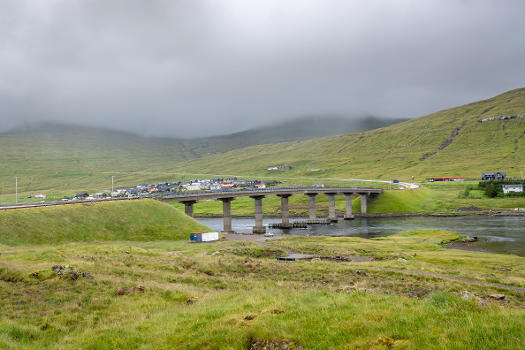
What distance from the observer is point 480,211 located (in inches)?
5723

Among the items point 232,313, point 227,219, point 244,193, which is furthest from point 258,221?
point 232,313

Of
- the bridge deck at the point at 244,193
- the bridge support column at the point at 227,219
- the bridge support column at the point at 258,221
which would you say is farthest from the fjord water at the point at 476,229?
the bridge deck at the point at 244,193

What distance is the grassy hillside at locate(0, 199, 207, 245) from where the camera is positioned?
65438mm

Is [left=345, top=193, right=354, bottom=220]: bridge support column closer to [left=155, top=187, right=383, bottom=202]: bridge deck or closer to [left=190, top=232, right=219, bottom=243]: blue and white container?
[left=155, top=187, right=383, bottom=202]: bridge deck

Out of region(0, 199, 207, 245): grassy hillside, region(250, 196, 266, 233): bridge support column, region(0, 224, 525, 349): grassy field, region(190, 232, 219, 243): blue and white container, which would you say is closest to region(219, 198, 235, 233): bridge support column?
region(250, 196, 266, 233): bridge support column

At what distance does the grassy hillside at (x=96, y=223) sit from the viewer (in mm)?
65438

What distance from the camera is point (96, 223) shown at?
252 ft

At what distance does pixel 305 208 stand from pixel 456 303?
181 meters

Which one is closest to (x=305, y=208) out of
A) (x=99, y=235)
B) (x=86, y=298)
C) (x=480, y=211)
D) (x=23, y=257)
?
(x=480, y=211)

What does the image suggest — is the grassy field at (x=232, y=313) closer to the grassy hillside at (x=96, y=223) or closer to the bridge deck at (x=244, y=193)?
the grassy hillside at (x=96, y=223)

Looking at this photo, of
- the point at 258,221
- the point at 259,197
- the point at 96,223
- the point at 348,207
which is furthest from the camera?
the point at 348,207

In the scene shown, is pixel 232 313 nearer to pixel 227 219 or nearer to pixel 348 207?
pixel 227 219

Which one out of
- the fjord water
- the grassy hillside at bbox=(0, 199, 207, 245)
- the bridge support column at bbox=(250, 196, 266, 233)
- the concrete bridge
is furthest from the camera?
the bridge support column at bbox=(250, 196, 266, 233)

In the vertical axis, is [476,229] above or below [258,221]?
below
